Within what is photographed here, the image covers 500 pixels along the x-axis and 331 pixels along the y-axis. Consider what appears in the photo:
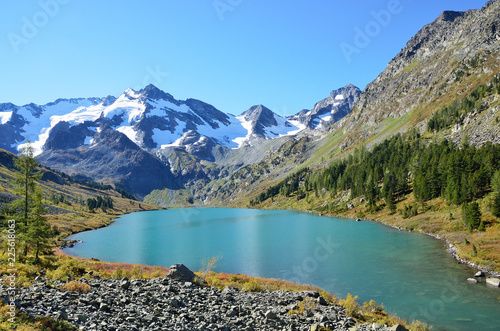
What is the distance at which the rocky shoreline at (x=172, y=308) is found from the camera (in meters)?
16.4

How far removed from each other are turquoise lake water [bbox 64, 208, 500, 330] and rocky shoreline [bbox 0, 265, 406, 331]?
14.0m

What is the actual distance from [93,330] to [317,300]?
19511mm

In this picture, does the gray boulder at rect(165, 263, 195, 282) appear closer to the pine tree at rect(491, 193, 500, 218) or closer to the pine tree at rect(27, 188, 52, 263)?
the pine tree at rect(27, 188, 52, 263)

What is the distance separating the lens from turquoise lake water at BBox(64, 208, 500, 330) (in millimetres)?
31250

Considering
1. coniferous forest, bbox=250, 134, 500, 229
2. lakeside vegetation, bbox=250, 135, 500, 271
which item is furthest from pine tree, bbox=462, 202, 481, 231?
coniferous forest, bbox=250, 134, 500, 229

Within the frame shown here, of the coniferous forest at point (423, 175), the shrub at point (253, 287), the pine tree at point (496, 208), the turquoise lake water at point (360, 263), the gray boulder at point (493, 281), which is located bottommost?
the turquoise lake water at point (360, 263)

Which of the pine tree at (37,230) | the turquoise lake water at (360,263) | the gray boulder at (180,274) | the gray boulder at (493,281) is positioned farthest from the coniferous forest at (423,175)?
the pine tree at (37,230)

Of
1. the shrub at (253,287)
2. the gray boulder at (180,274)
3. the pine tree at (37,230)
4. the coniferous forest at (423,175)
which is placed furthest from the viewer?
the coniferous forest at (423,175)

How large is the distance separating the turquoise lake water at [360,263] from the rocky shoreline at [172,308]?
45.9ft

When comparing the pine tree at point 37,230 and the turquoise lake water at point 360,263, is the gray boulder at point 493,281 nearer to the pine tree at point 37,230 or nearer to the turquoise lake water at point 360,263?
the turquoise lake water at point 360,263

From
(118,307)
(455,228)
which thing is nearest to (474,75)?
(455,228)

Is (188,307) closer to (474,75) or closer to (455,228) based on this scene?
(455,228)

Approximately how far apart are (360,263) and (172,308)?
42.1 metres

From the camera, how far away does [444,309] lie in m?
30.7
